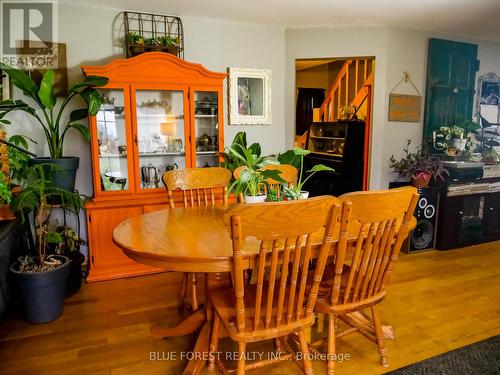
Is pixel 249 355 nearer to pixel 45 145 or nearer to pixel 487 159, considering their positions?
pixel 45 145

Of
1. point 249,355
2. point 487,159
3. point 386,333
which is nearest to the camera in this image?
point 249,355

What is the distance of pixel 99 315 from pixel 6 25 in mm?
2409

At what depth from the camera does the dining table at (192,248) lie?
138cm

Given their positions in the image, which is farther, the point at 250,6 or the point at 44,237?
the point at 250,6

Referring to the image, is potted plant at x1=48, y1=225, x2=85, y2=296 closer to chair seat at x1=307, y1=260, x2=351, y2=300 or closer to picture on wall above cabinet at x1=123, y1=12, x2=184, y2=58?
picture on wall above cabinet at x1=123, y1=12, x2=184, y2=58

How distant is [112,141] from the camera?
3020 millimetres

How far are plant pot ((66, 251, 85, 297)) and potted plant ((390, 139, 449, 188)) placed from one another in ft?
10.7

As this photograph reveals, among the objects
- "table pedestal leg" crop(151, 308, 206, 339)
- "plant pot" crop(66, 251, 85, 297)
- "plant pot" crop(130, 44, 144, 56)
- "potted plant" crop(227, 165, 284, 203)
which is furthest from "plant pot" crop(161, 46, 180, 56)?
"table pedestal leg" crop(151, 308, 206, 339)

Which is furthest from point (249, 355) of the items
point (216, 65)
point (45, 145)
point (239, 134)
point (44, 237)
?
point (216, 65)

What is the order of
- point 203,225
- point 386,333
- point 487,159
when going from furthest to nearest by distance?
1. point 487,159
2. point 386,333
3. point 203,225

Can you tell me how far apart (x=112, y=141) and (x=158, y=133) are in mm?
419

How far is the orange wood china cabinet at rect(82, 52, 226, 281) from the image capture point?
9.53 ft

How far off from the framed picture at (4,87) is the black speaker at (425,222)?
3.88 meters

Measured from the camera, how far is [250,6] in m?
3.05
